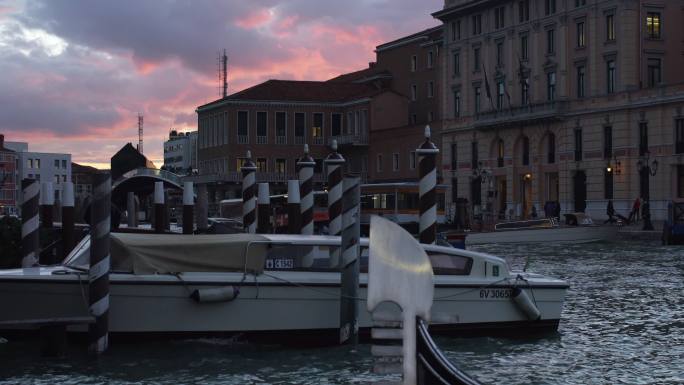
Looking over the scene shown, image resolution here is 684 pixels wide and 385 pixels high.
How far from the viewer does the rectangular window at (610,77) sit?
53062 mm

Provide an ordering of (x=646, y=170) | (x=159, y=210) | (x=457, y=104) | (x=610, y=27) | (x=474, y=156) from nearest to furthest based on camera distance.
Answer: (x=159, y=210)
(x=646, y=170)
(x=610, y=27)
(x=474, y=156)
(x=457, y=104)

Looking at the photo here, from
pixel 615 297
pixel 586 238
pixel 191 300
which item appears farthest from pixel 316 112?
pixel 191 300

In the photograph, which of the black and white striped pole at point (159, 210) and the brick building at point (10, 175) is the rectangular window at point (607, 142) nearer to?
the black and white striped pole at point (159, 210)

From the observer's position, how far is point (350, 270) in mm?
13023

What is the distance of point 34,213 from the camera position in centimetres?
1516

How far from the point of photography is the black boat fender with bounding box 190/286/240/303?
1274 centimetres

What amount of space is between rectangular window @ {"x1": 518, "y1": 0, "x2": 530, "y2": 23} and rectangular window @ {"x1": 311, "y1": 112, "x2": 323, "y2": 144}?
2035 cm

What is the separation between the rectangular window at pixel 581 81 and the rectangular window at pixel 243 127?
89.2ft

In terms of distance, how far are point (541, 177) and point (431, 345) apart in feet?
171

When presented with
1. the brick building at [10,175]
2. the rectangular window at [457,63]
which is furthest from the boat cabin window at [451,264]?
the brick building at [10,175]

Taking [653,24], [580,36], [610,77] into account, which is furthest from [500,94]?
[653,24]

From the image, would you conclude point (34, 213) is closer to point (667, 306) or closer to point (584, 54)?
point (667, 306)

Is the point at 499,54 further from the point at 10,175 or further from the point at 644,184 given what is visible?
the point at 10,175

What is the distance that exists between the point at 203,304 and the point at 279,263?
41.9 inches
